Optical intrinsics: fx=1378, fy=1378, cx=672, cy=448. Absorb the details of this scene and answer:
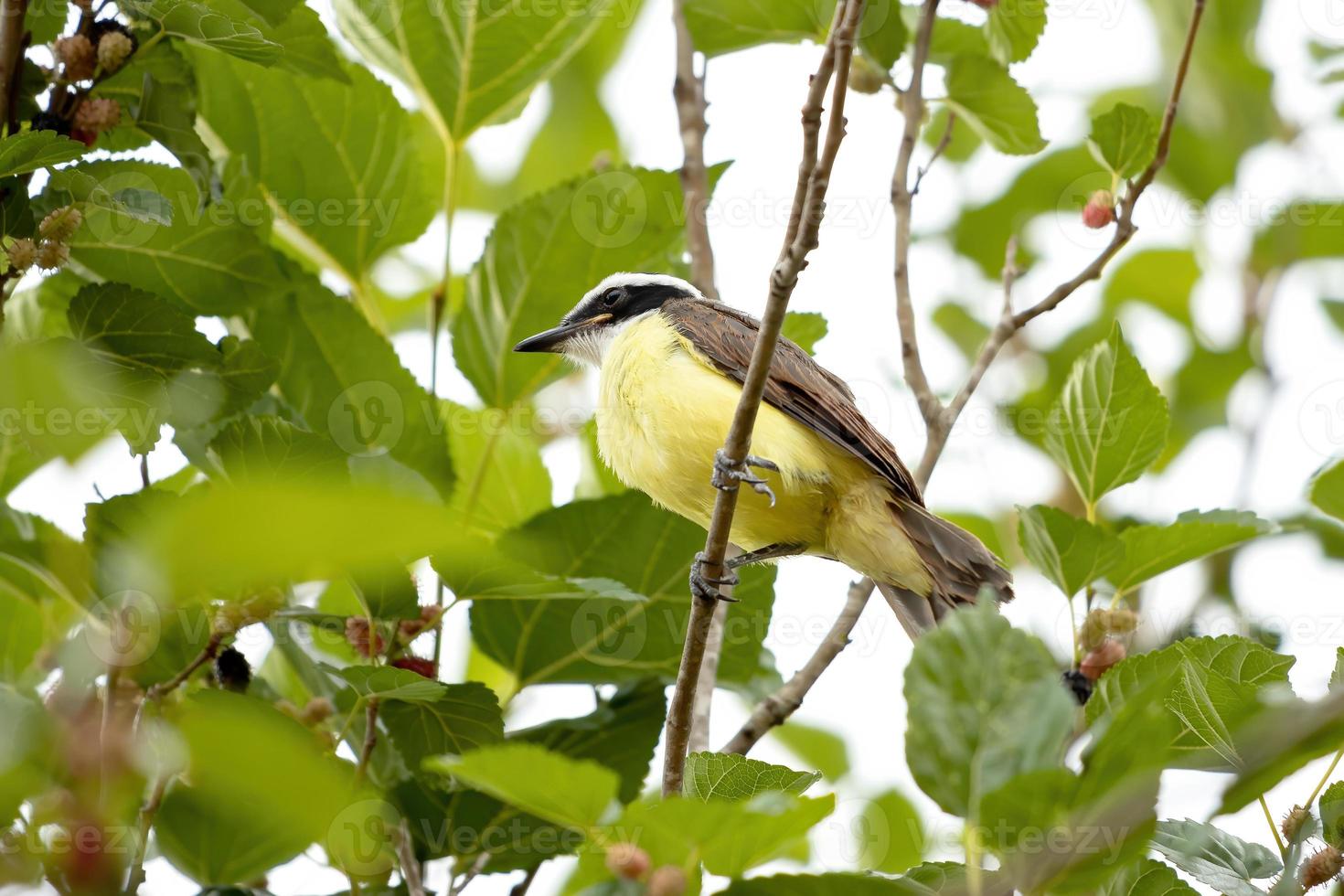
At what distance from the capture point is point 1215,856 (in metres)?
2.41

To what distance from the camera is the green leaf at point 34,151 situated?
8.13 ft

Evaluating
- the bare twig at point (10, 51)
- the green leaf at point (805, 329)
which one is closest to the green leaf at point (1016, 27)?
the green leaf at point (805, 329)

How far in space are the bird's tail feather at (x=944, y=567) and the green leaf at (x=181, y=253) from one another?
193 centimetres

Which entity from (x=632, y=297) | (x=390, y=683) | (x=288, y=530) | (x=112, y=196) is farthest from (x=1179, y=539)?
(x=288, y=530)

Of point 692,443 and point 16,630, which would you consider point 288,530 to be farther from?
point 692,443

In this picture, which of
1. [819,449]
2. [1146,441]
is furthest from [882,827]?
[1146,441]

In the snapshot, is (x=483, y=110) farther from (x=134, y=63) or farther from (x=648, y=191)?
(x=134, y=63)

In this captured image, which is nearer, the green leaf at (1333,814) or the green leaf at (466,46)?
the green leaf at (1333,814)

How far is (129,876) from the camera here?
2.38 m

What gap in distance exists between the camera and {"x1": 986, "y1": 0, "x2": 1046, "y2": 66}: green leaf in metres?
4.06

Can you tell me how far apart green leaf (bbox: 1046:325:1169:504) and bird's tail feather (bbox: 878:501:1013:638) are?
47 centimetres

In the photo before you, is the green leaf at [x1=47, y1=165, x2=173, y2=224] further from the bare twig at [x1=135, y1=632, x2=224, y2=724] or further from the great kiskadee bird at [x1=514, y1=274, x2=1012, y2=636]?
the great kiskadee bird at [x1=514, y1=274, x2=1012, y2=636]

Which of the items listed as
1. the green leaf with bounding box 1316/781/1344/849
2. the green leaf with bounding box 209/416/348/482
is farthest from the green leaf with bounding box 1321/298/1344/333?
the green leaf with bounding box 209/416/348/482

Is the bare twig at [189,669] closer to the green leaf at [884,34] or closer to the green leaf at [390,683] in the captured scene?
the green leaf at [390,683]
